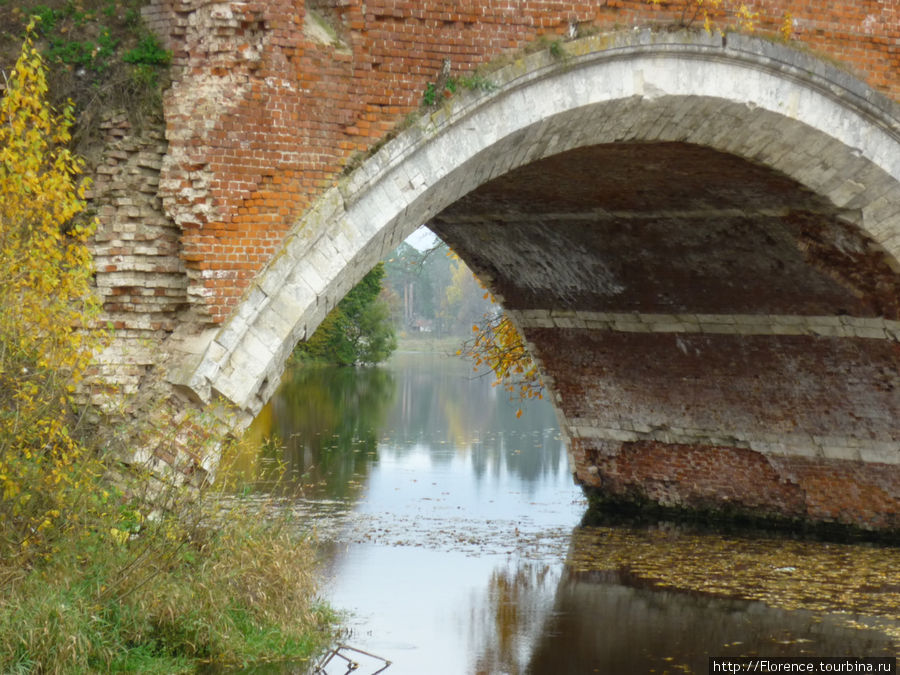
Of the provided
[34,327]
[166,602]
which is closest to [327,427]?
[166,602]

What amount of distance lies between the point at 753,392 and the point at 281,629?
21.8 feet

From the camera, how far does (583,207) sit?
445 inches

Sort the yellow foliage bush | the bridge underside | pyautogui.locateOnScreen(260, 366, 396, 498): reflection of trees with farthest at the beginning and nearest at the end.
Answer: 1. pyautogui.locateOnScreen(260, 366, 396, 498): reflection of trees
2. the bridge underside
3. the yellow foliage bush

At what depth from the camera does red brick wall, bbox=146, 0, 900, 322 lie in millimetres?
6922

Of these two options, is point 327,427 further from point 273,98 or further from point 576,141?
point 273,98

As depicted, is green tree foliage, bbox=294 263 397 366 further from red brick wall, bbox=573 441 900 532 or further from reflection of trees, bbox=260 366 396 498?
red brick wall, bbox=573 441 900 532

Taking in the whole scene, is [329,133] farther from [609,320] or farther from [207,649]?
[609,320]

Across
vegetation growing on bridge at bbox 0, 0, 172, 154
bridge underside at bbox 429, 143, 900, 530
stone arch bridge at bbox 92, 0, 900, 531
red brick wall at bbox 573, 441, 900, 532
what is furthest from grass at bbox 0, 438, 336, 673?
red brick wall at bbox 573, 441, 900, 532

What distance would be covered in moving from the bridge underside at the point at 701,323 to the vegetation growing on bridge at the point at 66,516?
4.51 meters

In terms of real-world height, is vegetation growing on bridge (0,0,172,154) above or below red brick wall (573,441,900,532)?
above

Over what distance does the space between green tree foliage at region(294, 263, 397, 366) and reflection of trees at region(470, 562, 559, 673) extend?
22.7m

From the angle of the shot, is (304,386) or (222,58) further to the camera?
(304,386)

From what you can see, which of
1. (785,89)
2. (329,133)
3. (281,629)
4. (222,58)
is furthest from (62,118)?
(785,89)

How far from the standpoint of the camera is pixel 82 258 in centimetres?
629
